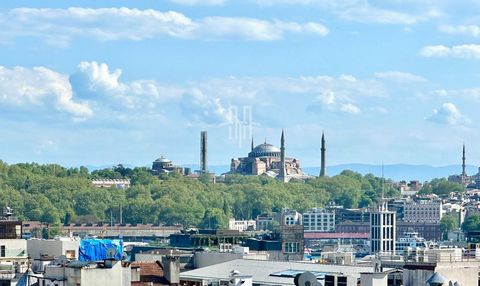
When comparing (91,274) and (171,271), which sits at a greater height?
(91,274)

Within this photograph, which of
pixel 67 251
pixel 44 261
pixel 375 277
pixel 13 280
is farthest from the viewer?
pixel 67 251

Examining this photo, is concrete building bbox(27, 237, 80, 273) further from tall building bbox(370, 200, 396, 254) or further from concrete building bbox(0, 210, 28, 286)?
tall building bbox(370, 200, 396, 254)

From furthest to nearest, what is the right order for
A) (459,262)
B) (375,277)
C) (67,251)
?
(67,251), (459,262), (375,277)

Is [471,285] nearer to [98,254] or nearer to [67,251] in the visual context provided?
[98,254]

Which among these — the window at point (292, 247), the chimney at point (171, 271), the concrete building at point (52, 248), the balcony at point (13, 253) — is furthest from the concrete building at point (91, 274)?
the window at point (292, 247)

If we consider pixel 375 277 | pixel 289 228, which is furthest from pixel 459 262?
pixel 289 228

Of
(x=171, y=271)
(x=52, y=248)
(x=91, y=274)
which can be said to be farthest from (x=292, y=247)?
(x=91, y=274)

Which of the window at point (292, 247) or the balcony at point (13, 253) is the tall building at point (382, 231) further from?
the balcony at point (13, 253)

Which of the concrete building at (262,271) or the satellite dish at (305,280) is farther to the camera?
the concrete building at (262,271)

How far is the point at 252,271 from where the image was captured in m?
51.0

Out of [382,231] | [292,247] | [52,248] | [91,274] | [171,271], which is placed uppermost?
[382,231]

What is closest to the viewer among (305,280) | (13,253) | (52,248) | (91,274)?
(305,280)

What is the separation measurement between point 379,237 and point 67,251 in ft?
429

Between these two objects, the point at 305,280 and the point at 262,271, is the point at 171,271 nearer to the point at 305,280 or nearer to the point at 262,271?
the point at 262,271
